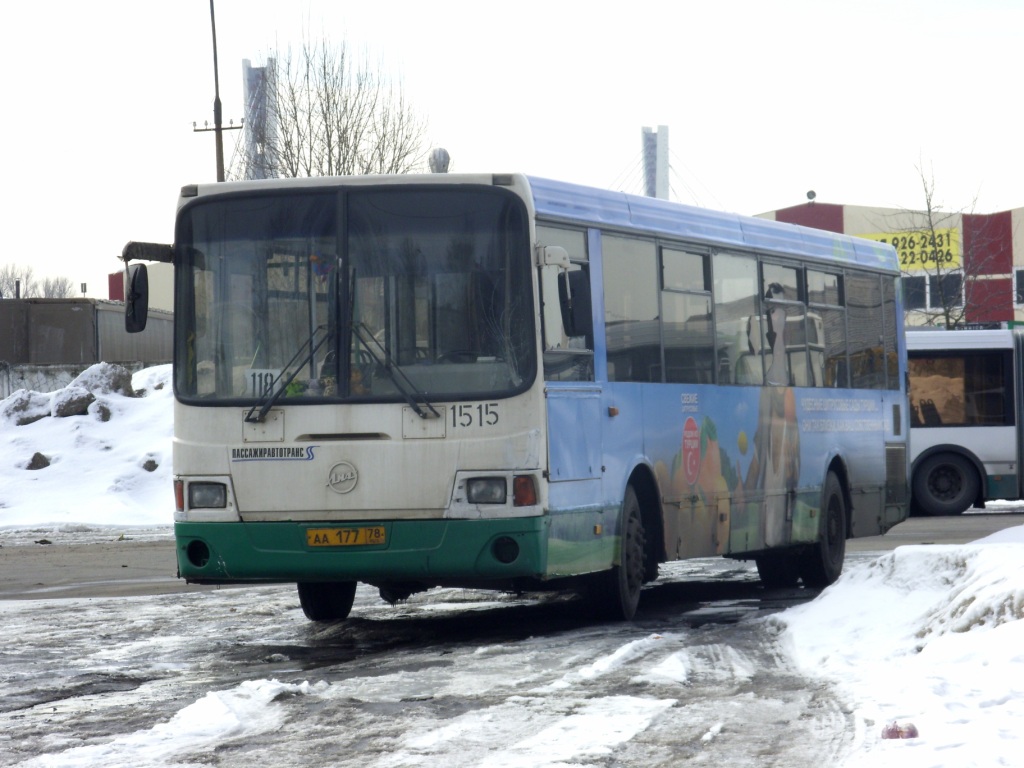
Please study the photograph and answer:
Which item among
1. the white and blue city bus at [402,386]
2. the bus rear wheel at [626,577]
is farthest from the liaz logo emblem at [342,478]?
the bus rear wheel at [626,577]

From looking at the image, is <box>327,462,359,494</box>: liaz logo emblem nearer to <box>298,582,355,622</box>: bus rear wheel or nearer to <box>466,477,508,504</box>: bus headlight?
<box>466,477,508,504</box>: bus headlight

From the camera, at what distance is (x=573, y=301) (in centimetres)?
1039

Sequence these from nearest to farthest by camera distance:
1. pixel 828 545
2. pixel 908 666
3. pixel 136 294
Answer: pixel 908 666 < pixel 136 294 < pixel 828 545

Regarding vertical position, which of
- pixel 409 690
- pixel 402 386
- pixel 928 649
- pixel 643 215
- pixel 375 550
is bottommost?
pixel 409 690

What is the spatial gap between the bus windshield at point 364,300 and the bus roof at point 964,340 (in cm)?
1691

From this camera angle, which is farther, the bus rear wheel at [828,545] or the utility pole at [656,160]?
the utility pole at [656,160]

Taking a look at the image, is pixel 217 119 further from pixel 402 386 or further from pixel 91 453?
pixel 402 386

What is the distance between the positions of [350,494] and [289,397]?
0.70 meters

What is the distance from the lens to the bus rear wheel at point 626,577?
11367 millimetres

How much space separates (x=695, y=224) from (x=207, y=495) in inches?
182

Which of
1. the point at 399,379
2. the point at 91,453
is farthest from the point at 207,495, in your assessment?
the point at 91,453

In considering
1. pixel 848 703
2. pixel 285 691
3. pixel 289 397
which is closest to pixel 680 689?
pixel 848 703

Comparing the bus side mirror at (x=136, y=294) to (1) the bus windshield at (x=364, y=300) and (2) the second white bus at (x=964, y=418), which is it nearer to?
(1) the bus windshield at (x=364, y=300)

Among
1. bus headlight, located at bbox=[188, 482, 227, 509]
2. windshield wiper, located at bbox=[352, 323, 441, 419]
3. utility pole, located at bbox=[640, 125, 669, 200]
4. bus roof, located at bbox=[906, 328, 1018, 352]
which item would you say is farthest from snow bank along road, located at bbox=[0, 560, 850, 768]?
utility pole, located at bbox=[640, 125, 669, 200]
